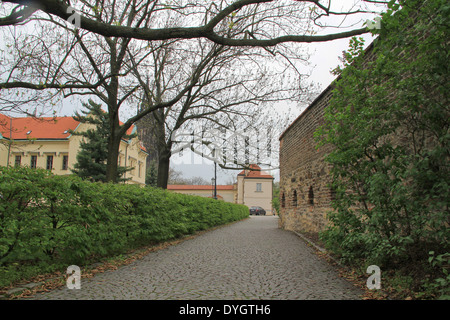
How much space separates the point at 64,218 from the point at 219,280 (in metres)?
2.57

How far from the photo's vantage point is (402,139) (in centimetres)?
541

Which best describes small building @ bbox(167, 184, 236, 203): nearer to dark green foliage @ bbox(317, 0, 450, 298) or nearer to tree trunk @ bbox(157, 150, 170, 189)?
tree trunk @ bbox(157, 150, 170, 189)

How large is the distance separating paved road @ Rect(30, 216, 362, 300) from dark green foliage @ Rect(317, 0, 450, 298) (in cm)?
85

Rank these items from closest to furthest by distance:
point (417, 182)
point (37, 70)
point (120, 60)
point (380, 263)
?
point (417, 182) → point (380, 263) → point (37, 70) → point (120, 60)

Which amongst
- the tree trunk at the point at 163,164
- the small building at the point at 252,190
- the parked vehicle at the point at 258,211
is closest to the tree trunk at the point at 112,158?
the tree trunk at the point at 163,164

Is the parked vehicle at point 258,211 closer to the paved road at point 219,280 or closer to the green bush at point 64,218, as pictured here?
the green bush at point 64,218

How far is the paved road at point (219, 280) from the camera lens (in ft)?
13.4

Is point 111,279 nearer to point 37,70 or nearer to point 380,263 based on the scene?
point 380,263

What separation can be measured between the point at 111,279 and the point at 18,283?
1.19 metres

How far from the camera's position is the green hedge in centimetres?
424

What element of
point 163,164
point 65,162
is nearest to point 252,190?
point 65,162
